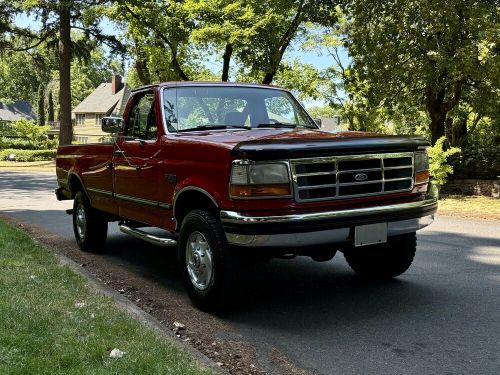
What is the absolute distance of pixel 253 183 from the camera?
4312mm

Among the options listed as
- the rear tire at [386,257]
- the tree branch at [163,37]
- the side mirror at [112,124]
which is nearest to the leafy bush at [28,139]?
the tree branch at [163,37]

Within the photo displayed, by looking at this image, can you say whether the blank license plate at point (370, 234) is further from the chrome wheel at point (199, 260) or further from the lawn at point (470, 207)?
the lawn at point (470, 207)

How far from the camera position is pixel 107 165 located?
22.3ft

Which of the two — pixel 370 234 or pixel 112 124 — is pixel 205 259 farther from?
pixel 112 124

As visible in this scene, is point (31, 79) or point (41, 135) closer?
point (41, 135)

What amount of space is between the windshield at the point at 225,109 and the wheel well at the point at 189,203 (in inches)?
31.9

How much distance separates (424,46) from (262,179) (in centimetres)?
1391

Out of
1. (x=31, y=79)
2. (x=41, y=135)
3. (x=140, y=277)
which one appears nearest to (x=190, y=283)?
(x=140, y=277)

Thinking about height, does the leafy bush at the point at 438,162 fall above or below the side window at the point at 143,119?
below

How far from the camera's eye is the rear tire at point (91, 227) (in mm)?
7602

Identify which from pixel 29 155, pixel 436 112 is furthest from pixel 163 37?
pixel 29 155

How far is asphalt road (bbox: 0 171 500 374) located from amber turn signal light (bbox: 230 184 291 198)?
2.46ft

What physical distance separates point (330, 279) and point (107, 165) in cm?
302

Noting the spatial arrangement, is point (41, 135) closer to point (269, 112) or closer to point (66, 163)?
point (66, 163)
